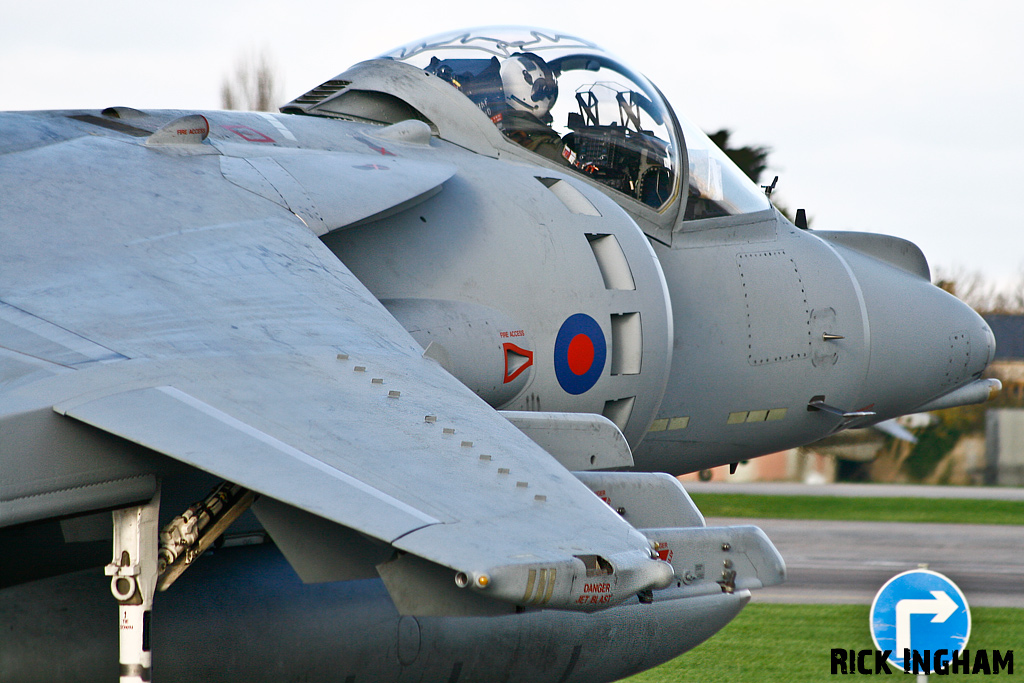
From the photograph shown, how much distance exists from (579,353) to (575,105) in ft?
5.18

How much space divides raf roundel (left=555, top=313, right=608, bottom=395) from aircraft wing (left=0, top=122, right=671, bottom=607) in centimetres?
141

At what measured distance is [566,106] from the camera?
581 cm

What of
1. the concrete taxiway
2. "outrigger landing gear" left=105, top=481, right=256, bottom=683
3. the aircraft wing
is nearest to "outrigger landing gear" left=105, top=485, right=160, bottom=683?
"outrigger landing gear" left=105, top=481, right=256, bottom=683

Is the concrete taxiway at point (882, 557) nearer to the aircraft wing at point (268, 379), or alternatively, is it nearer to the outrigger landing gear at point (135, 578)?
the aircraft wing at point (268, 379)

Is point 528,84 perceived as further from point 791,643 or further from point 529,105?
point 791,643

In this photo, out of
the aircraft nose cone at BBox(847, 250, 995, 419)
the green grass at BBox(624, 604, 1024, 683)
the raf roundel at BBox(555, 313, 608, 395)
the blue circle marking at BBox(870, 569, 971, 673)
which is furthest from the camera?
the green grass at BBox(624, 604, 1024, 683)

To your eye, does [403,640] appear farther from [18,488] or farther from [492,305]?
[18,488]

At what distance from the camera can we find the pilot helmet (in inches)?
225

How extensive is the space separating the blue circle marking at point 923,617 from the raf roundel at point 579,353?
2.46 metres

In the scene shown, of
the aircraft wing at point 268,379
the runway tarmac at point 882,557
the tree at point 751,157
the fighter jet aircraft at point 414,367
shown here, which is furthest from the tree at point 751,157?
the aircraft wing at point 268,379

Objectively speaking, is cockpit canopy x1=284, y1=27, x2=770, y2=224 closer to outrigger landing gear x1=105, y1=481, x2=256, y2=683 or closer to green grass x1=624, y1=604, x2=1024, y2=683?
outrigger landing gear x1=105, y1=481, x2=256, y2=683

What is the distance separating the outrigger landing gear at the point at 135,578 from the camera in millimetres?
2828

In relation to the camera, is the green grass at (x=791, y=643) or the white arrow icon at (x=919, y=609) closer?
the white arrow icon at (x=919, y=609)

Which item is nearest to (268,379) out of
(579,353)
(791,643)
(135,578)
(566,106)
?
(135,578)
